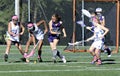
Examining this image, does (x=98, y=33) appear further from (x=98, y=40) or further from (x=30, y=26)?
(x=30, y=26)

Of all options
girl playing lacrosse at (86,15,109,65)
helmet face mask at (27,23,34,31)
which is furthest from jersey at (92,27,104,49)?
helmet face mask at (27,23,34,31)

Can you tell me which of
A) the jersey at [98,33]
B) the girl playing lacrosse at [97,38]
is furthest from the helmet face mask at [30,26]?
the jersey at [98,33]

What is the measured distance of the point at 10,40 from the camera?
18156 millimetres

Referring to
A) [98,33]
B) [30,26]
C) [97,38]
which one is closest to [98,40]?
[97,38]

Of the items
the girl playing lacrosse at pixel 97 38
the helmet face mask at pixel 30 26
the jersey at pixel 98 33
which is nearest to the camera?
the girl playing lacrosse at pixel 97 38

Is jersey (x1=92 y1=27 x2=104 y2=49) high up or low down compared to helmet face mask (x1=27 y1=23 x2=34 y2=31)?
down

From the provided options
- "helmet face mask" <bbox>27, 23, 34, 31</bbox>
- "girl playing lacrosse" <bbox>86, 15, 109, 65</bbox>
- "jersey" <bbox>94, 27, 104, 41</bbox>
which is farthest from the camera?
"helmet face mask" <bbox>27, 23, 34, 31</bbox>

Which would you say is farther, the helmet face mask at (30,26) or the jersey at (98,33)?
the helmet face mask at (30,26)

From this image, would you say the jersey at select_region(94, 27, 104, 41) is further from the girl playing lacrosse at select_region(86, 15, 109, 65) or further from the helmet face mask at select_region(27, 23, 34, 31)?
the helmet face mask at select_region(27, 23, 34, 31)

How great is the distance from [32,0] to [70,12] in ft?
9.20

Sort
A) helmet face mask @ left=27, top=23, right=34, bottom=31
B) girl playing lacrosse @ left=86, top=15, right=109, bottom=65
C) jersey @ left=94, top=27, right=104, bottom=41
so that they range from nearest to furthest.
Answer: girl playing lacrosse @ left=86, top=15, right=109, bottom=65
jersey @ left=94, top=27, right=104, bottom=41
helmet face mask @ left=27, top=23, right=34, bottom=31

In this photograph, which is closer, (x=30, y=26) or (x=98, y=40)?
(x=98, y=40)

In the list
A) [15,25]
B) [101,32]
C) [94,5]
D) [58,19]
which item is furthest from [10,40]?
[94,5]

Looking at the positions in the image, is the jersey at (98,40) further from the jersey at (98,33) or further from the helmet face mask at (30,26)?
the helmet face mask at (30,26)
